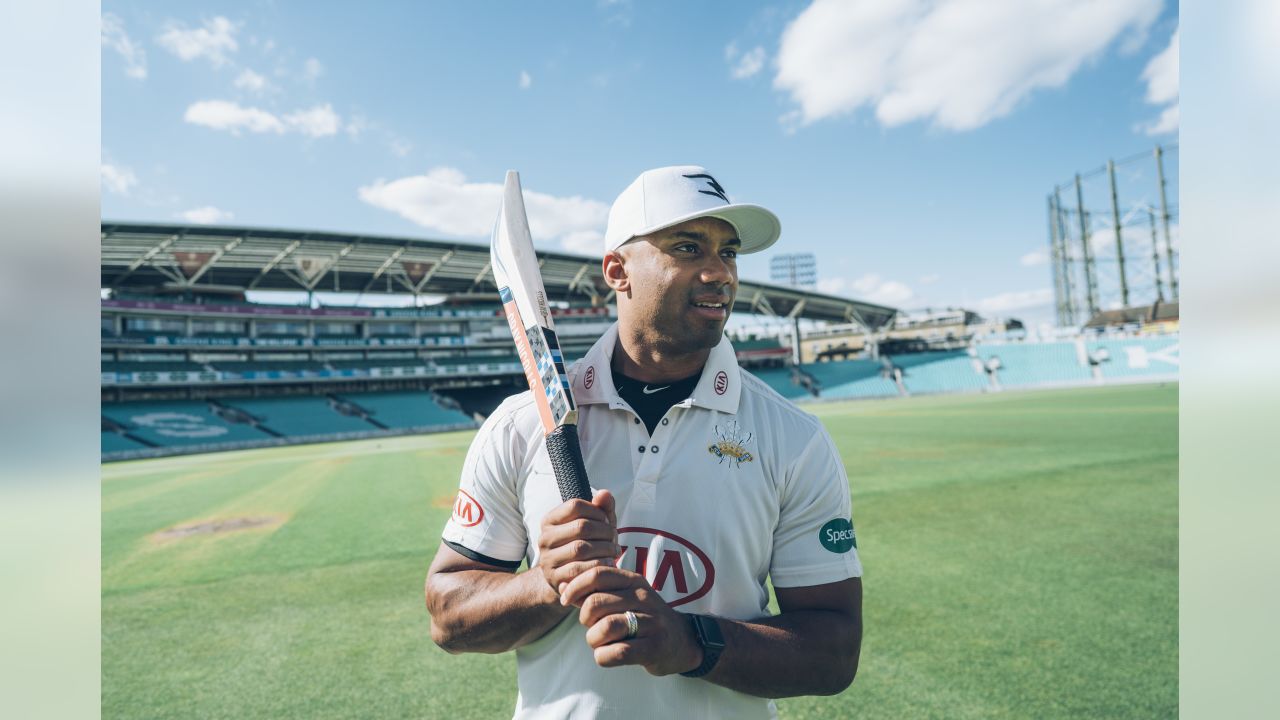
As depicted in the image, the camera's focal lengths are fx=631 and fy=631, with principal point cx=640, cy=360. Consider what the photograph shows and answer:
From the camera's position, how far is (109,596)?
241 inches

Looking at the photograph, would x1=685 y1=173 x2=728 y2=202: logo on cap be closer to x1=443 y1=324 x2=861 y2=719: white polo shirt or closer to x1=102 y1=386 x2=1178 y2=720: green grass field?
x1=443 y1=324 x2=861 y2=719: white polo shirt

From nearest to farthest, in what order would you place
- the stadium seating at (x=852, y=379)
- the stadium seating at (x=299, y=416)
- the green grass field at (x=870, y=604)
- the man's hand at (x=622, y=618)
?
the man's hand at (x=622, y=618)
the green grass field at (x=870, y=604)
the stadium seating at (x=299, y=416)
the stadium seating at (x=852, y=379)

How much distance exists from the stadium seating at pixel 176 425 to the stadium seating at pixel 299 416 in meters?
1.51

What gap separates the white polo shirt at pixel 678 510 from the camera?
1.75m

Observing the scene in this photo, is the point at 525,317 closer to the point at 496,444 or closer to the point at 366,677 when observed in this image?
the point at 496,444

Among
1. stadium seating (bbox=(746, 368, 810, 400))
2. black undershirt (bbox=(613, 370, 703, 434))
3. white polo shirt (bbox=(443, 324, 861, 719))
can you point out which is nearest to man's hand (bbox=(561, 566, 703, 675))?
white polo shirt (bbox=(443, 324, 861, 719))

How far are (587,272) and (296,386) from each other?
877 inches

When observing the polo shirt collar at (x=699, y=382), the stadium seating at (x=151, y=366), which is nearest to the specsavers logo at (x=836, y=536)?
the polo shirt collar at (x=699, y=382)

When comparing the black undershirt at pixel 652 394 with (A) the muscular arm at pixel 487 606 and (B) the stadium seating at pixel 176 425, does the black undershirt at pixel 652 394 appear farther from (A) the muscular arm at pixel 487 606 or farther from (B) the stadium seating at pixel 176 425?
(B) the stadium seating at pixel 176 425

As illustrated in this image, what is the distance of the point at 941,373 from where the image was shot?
51.7 metres

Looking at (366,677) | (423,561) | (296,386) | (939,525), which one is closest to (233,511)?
(423,561)

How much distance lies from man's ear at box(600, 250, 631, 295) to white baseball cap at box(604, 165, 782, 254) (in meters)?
0.03

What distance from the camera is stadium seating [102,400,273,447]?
32406mm

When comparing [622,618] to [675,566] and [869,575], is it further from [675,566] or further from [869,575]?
[869,575]
